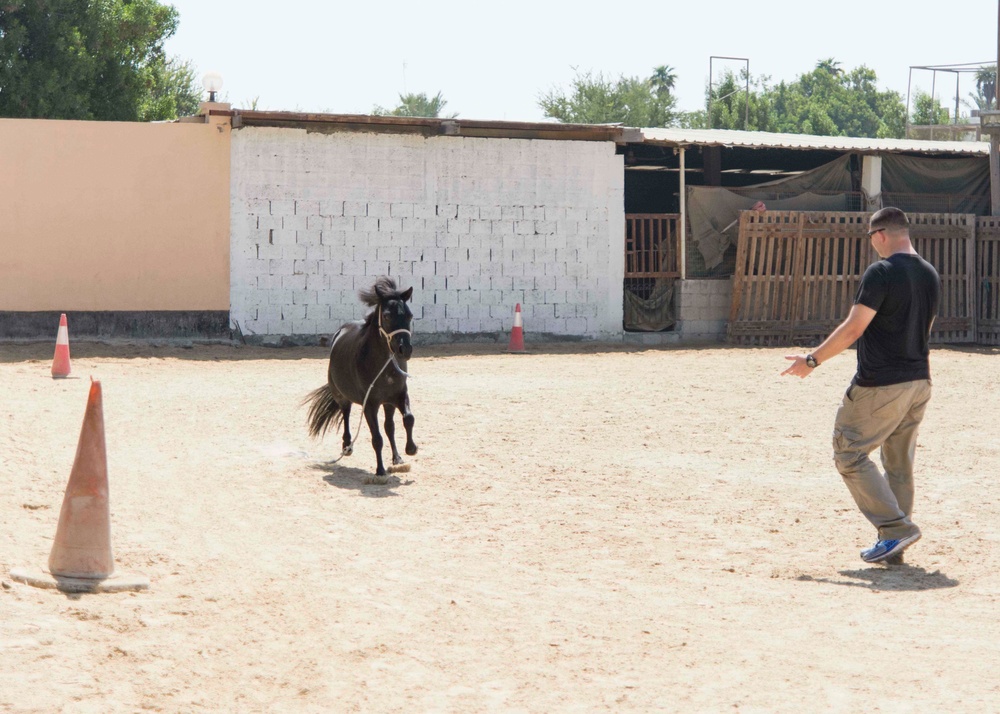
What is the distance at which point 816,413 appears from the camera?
11.0 meters

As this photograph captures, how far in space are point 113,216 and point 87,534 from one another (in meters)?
Result: 12.0

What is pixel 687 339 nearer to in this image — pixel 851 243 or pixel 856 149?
pixel 851 243

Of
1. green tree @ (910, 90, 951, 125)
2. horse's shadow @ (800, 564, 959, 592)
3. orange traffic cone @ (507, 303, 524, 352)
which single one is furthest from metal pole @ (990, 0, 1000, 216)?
green tree @ (910, 90, 951, 125)

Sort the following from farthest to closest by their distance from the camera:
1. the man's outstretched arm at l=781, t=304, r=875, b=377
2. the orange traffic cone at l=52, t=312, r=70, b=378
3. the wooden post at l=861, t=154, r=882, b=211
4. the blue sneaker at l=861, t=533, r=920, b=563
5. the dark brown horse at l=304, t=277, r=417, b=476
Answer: the wooden post at l=861, t=154, r=882, b=211, the orange traffic cone at l=52, t=312, r=70, b=378, the dark brown horse at l=304, t=277, r=417, b=476, the blue sneaker at l=861, t=533, r=920, b=563, the man's outstretched arm at l=781, t=304, r=875, b=377

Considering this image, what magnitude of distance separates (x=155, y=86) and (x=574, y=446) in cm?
2303

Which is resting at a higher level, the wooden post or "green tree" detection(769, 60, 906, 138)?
"green tree" detection(769, 60, 906, 138)

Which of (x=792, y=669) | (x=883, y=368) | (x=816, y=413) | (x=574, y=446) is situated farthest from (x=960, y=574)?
(x=816, y=413)

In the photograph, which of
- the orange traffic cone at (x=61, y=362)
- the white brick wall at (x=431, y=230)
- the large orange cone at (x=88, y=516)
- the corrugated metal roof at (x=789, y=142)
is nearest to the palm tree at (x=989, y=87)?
the corrugated metal roof at (x=789, y=142)

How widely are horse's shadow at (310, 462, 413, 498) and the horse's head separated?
2.94ft

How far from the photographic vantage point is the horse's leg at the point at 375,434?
26.3 feet

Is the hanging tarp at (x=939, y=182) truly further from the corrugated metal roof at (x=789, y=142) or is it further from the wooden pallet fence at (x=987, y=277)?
the wooden pallet fence at (x=987, y=277)

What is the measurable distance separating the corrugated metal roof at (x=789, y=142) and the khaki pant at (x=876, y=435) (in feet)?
41.8

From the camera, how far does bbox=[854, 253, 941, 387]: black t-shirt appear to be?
5.79 meters

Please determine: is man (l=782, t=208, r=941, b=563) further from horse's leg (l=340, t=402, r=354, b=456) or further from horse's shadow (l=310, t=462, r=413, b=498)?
horse's leg (l=340, t=402, r=354, b=456)
